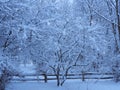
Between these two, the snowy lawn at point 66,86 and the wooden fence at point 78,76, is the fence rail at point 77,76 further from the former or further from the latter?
the snowy lawn at point 66,86

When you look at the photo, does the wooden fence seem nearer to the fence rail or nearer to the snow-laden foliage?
the fence rail

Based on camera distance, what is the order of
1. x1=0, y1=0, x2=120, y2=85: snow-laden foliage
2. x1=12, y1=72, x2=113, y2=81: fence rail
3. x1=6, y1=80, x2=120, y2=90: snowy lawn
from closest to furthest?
1. x1=0, y1=0, x2=120, y2=85: snow-laden foliage
2. x1=6, y1=80, x2=120, y2=90: snowy lawn
3. x1=12, y1=72, x2=113, y2=81: fence rail

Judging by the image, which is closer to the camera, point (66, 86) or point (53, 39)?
point (53, 39)

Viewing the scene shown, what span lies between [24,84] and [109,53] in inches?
270

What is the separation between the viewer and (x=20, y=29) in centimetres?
1201

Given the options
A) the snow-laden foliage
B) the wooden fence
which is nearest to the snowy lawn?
the wooden fence

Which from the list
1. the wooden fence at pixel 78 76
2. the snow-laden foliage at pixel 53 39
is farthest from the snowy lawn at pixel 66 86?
the snow-laden foliage at pixel 53 39

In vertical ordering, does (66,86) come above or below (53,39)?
below

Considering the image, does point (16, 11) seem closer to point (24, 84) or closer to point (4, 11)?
point (4, 11)

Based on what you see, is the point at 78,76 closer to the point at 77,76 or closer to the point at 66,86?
the point at 77,76

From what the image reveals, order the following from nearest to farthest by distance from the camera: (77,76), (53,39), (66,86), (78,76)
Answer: (53,39)
(66,86)
(78,76)
(77,76)

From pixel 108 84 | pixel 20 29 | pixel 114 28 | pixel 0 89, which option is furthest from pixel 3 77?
pixel 114 28

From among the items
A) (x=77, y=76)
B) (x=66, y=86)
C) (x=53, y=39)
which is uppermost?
(x=53, y=39)

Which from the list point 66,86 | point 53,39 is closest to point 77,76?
point 66,86
